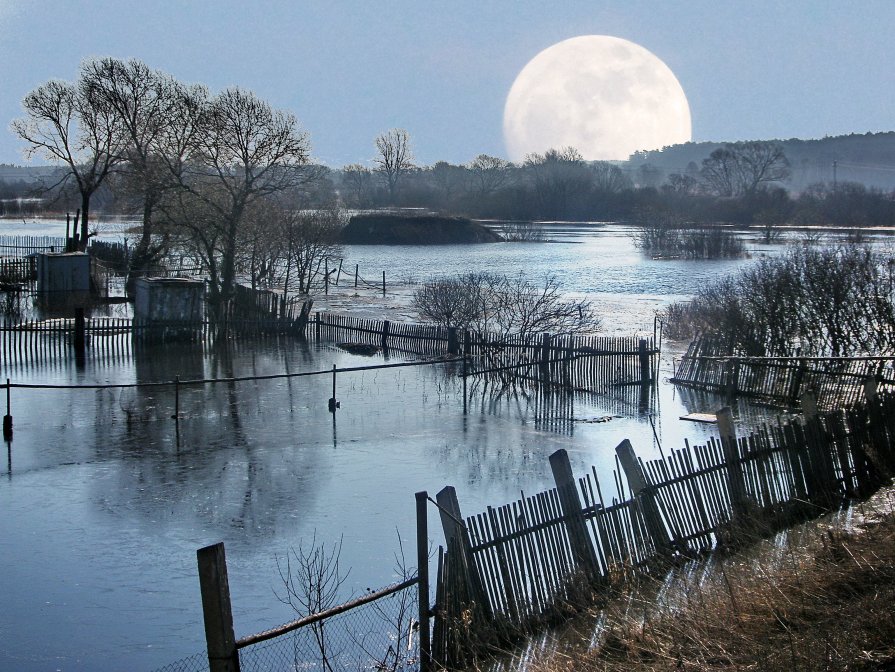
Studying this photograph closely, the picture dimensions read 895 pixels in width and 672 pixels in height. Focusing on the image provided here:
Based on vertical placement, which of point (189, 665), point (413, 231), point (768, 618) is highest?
point (413, 231)

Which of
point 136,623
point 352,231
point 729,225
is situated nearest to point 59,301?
point 136,623

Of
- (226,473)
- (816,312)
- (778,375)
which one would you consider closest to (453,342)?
(778,375)

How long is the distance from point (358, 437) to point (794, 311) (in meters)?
13.2

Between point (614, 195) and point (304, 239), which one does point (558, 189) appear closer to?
point (614, 195)

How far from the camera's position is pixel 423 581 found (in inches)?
A: 311

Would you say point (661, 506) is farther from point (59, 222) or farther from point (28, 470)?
point (59, 222)

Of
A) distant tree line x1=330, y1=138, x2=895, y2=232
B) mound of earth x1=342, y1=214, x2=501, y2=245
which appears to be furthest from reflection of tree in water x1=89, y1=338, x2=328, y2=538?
mound of earth x1=342, y1=214, x2=501, y2=245

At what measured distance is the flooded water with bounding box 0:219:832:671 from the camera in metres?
9.91

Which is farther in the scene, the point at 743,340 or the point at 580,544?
the point at 743,340

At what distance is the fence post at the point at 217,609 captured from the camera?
21.4 ft

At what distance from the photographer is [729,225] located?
11531 centimetres

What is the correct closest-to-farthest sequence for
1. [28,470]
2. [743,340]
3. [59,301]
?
[28,470], [743,340], [59,301]

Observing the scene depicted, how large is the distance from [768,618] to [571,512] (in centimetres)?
198

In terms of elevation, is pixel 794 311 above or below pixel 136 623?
above
